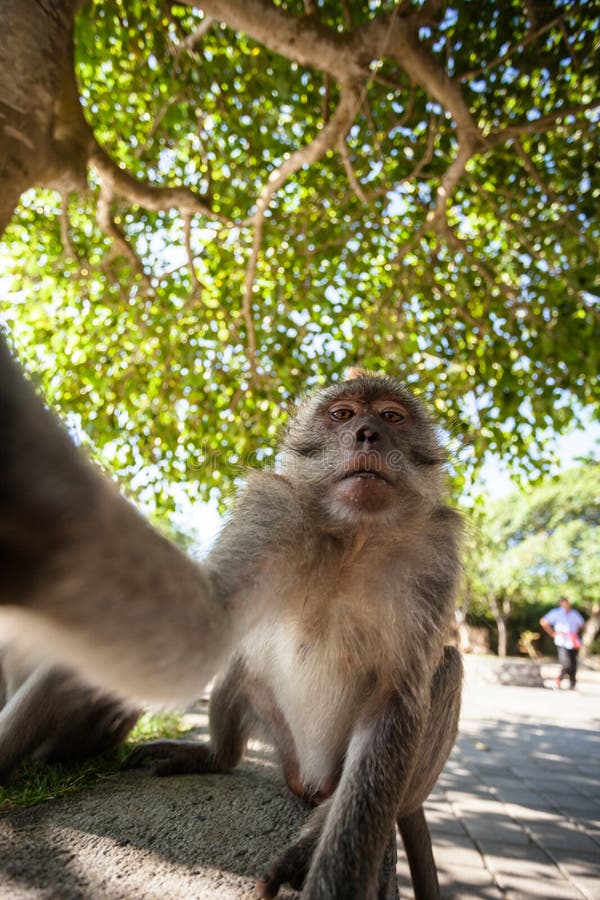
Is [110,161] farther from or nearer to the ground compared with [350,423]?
farther from the ground

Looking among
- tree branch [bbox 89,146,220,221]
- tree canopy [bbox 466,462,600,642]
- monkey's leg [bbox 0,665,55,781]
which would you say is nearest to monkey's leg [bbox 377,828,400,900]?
monkey's leg [bbox 0,665,55,781]

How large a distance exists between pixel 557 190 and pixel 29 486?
6201 mm

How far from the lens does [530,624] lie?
33250 millimetres

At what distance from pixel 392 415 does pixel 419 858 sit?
5.69 feet

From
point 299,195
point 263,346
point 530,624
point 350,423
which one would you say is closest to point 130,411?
point 263,346

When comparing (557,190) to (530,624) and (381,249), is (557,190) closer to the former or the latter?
(381,249)

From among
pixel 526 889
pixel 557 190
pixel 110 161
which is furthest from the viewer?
pixel 557 190

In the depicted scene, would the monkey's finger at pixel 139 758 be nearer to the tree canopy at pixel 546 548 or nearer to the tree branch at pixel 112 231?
the tree branch at pixel 112 231

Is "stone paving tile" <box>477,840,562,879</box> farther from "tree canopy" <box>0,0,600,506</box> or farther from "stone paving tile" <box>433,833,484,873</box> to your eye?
"tree canopy" <box>0,0,600,506</box>

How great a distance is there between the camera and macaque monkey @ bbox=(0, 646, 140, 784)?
6.67 ft

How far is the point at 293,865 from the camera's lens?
1694 mm

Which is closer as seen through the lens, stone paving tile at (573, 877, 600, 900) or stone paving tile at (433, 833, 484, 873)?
stone paving tile at (573, 877, 600, 900)

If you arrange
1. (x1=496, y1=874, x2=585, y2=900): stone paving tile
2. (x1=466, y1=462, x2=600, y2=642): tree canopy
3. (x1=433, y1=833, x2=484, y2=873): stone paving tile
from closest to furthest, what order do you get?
(x1=496, y1=874, x2=585, y2=900): stone paving tile, (x1=433, y1=833, x2=484, y2=873): stone paving tile, (x1=466, y1=462, x2=600, y2=642): tree canopy

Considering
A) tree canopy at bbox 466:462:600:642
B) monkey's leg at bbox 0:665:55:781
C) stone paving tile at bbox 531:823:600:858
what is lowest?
stone paving tile at bbox 531:823:600:858
